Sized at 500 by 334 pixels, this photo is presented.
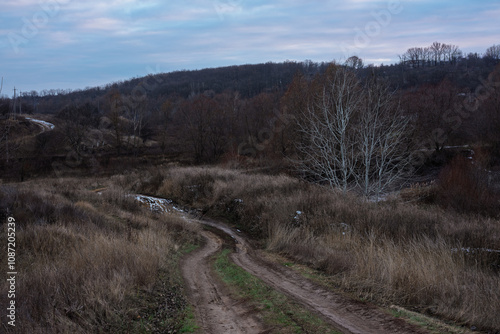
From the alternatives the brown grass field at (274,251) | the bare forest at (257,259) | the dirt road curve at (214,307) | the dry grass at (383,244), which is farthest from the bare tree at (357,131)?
the dirt road curve at (214,307)

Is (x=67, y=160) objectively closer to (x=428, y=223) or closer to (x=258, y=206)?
(x=258, y=206)

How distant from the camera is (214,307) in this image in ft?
17.7

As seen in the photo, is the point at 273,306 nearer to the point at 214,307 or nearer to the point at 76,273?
the point at 214,307

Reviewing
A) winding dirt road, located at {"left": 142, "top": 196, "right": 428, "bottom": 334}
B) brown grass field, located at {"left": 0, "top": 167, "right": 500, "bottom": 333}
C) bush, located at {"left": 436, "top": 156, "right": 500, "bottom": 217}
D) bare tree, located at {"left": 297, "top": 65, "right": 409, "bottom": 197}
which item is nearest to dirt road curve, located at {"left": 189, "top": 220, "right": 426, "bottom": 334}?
winding dirt road, located at {"left": 142, "top": 196, "right": 428, "bottom": 334}

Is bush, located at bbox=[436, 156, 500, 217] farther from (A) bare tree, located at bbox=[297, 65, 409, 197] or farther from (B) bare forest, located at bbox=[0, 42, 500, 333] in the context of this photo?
(A) bare tree, located at bbox=[297, 65, 409, 197]

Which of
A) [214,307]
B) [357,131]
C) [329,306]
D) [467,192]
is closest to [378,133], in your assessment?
[357,131]

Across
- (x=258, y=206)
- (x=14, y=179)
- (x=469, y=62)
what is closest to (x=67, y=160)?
(x=14, y=179)

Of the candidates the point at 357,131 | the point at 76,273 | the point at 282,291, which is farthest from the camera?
the point at 357,131

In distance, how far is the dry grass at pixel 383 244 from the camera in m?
5.06

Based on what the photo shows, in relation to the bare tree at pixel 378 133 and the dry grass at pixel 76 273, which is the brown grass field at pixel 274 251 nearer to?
the dry grass at pixel 76 273

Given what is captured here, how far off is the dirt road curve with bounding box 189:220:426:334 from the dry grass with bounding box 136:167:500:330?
1.46 ft

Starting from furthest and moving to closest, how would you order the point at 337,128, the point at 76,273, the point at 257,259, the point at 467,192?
the point at 467,192, the point at 337,128, the point at 257,259, the point at 76,273

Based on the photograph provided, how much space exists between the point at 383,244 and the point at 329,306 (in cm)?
392

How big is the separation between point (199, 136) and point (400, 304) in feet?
156
